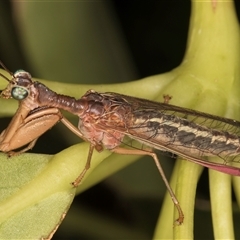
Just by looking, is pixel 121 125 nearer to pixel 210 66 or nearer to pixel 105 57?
pixel 210 66

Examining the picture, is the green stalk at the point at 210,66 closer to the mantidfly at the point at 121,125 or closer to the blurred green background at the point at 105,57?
the mantidfly at the point at 121,125

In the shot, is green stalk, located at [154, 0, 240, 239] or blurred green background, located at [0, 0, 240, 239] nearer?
green stalk, located at [154, 0, 240, 239]

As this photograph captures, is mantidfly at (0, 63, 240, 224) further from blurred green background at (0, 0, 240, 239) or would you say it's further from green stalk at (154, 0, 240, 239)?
blurred green background at (0, 0, 240, 239)

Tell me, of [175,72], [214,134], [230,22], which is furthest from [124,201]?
[230,22]

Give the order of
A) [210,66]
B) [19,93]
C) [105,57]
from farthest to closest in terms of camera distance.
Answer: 1. [105,57]
2. [210,66]
3. [19,93]

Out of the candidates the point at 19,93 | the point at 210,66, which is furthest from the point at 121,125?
the point at 19,93

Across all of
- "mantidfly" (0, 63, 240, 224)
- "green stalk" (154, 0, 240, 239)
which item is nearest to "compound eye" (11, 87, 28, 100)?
"mantidfly" (0, 63, 240, 224)
